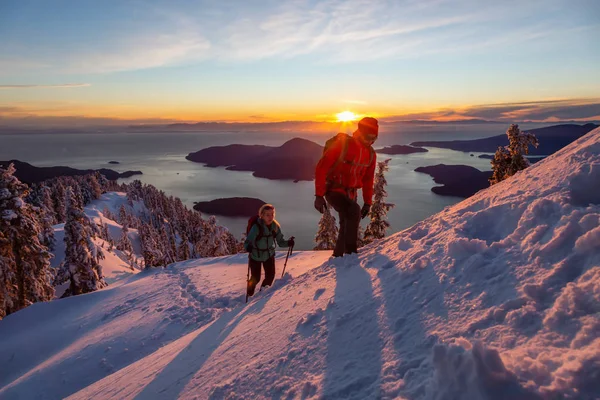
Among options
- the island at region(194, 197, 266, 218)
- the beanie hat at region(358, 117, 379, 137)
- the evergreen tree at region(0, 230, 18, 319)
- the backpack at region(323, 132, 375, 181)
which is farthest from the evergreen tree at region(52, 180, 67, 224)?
the beanie hat at region(358, 117, 379, 137)

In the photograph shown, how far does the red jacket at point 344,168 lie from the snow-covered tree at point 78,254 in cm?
2079

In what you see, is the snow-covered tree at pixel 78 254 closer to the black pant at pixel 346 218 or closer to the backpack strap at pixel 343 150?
the black pant at pixel 346 218

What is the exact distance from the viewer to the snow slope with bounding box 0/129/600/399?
6.11 ft

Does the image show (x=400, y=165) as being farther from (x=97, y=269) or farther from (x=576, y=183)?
(x=576, y=183)

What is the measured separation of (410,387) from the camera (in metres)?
2.05

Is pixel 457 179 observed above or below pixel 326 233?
below

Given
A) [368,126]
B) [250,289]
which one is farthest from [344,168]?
[250,289]

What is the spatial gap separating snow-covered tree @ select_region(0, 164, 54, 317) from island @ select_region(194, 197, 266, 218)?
9412cm

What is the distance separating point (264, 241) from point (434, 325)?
4.56m

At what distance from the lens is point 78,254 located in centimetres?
2103

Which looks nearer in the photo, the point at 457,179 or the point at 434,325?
the point at 434,325

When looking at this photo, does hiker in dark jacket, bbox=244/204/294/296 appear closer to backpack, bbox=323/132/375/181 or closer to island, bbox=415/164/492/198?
backpack, bbox=323/132/375/181

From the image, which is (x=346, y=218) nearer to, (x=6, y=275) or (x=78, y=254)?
(x=6, y=275)

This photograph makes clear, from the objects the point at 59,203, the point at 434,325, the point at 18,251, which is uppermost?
the point at 434,325
